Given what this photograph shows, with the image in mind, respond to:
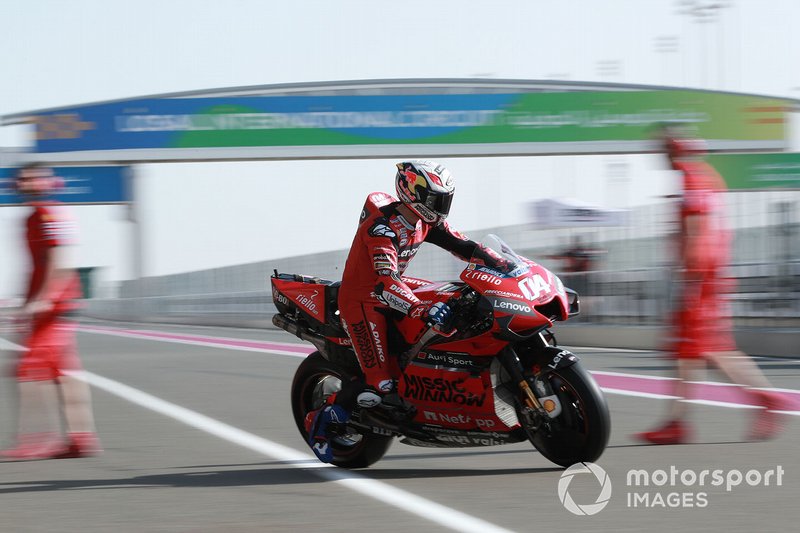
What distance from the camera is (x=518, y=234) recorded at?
2478cm

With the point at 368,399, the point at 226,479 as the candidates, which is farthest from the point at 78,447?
the point at 368,399

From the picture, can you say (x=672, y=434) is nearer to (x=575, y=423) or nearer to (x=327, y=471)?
(x=575, y=423)

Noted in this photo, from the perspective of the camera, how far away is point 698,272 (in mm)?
7539

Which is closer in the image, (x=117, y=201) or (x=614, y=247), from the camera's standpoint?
(x=614, y=247)

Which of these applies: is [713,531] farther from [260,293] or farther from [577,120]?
[577,120]

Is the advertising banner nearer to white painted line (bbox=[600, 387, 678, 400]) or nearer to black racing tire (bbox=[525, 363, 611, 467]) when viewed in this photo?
white painted line (bbox=[600, 387, 678, 400])

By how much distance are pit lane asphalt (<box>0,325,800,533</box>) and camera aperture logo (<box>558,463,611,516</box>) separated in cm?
4

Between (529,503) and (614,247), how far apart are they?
16007mm

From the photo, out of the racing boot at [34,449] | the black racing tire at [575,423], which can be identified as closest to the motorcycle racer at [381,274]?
the black racing tire at [575,423]

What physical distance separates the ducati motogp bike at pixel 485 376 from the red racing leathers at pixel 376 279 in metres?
0.10

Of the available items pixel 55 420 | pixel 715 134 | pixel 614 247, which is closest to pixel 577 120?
pixel 715 134

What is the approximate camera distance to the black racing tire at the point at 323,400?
23.2 ft

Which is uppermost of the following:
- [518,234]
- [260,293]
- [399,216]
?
[399,216]

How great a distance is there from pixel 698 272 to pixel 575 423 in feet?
5.55
